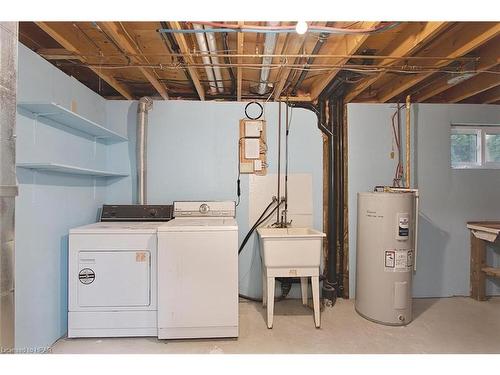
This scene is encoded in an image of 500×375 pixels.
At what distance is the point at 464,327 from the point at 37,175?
146 inches

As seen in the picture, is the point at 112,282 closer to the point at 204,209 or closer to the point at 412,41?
the point at 204,209

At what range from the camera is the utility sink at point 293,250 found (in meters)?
2.38

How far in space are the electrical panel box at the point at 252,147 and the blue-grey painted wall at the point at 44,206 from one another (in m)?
1.56

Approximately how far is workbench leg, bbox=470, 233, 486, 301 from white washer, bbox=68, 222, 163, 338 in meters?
3.41

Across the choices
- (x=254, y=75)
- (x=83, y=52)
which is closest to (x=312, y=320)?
(x=254, y=75)

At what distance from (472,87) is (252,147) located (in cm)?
236

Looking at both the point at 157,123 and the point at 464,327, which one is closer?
the point at 464,327

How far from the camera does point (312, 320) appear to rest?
2545 millimetres

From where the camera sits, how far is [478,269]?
9.99 ft

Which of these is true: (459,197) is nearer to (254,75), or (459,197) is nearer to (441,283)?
(441,283)

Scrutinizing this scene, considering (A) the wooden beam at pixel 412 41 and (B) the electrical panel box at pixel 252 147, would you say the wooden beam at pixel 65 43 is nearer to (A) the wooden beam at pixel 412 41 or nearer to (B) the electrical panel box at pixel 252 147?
(B) the electrical panel box at pixel 252 147

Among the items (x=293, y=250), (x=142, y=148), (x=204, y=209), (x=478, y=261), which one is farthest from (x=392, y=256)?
(x=142, y=148)

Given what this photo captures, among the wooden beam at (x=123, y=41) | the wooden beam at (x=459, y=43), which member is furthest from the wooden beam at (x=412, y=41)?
the wooden beam at (x=123, y=41)

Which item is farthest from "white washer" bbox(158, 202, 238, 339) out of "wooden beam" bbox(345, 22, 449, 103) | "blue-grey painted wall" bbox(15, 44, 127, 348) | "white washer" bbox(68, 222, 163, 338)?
"wooden beam" bbox(345, 22, 449, 103)
